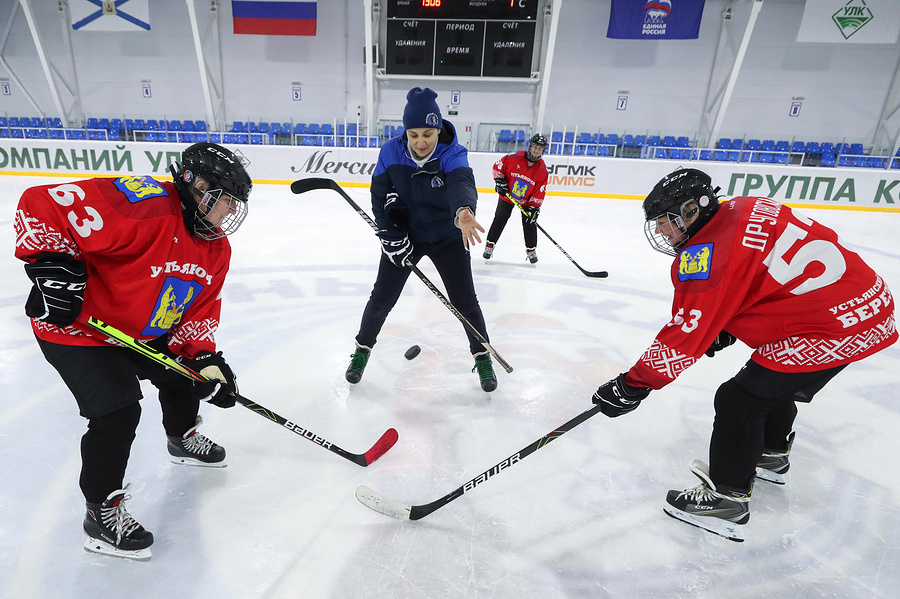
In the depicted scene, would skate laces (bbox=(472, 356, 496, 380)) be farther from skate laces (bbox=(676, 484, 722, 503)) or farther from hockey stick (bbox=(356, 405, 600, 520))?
skate laces (bbox=(676, 484, 722, 503))

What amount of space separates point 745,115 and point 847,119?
2.41 m

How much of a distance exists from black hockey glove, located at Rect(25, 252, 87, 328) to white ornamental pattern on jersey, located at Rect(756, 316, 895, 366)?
1915 mm

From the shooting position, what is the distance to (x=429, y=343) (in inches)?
116

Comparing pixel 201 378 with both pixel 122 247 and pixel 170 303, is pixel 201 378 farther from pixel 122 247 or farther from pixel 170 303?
pixel 122 247

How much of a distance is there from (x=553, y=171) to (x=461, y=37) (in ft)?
14.1

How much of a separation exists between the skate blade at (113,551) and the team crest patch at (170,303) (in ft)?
2.00

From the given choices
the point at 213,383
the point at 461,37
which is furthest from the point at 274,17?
the point at 213,383

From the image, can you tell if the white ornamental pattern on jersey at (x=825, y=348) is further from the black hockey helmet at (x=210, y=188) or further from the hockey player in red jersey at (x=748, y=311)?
the black hockey helmet at (x=210, y=188)

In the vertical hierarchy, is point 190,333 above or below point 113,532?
above

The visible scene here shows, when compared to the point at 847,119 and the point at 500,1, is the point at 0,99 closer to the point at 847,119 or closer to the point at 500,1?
the point at 500,1

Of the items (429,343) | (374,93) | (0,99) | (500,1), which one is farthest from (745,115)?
(0,99)

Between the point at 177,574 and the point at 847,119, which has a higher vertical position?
the point at 847,119

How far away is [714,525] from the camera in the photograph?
1.60 metres

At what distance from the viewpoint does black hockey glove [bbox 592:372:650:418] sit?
150 centimetres
